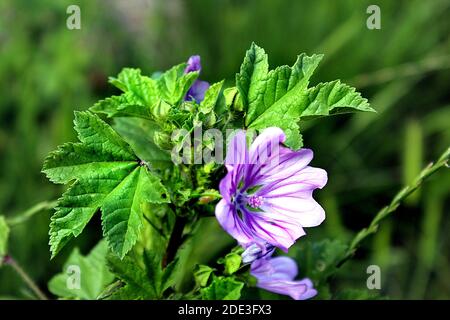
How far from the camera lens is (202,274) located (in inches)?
35.8

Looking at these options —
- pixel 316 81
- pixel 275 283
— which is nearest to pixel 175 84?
pixel 275 283

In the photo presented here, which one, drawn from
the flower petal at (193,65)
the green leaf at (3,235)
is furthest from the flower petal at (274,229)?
the green leaf at (3,235)

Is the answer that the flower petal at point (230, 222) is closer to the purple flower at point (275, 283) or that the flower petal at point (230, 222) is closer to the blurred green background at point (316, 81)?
the purple flower at point (275, 283)

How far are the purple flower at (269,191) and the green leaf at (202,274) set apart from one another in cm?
6

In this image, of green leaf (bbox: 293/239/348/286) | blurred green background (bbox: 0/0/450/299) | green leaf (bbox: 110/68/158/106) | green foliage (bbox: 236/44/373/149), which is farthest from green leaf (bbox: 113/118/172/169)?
blurred green background (bbox: 0/0/450/299)

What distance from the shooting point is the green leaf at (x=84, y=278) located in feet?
3.66

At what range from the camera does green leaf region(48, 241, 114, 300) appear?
1.12 meters

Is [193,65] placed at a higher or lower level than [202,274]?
higher

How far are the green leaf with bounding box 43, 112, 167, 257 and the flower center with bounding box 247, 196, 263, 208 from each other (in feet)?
0.39

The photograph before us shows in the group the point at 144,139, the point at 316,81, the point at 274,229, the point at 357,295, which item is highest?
the point at 316,81

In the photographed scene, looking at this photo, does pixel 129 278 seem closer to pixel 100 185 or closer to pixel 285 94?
pixel 100 185

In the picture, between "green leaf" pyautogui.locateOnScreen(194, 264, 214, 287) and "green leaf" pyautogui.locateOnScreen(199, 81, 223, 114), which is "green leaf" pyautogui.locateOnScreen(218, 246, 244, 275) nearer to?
"green leaf" pyautogui.locateOnScreen(194, 264, 214, 287)

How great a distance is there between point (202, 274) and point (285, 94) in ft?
0.82

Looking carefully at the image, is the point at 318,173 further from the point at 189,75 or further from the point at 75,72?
the point at 75,72
